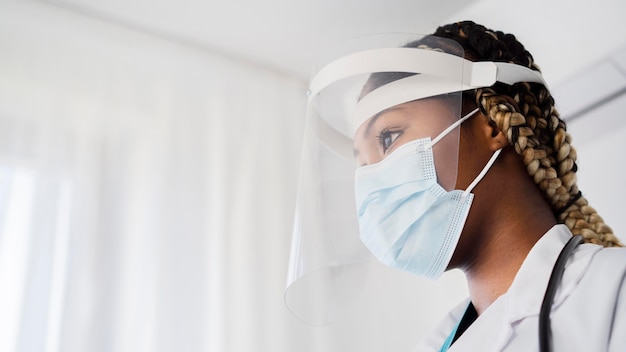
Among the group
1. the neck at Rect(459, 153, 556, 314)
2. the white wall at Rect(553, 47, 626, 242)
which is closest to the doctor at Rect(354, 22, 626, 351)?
the neck at Rect(459, 153, 556, 314)

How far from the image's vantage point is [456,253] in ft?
4.23

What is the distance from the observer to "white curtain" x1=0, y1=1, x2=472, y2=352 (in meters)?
1.63

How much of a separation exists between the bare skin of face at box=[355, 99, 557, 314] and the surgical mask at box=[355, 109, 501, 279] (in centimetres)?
2

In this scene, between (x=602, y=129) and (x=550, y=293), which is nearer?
(x=550, y=293)

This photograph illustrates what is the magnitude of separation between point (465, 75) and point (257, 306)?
3.02 feet

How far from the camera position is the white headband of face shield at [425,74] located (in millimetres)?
1348

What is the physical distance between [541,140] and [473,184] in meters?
0.18

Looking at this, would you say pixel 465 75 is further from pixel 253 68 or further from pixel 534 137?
pixel 253 68

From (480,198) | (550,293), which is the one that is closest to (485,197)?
(480,198)

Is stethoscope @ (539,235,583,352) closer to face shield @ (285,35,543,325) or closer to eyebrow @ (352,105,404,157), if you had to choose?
face shield @ (285,35,543,325)

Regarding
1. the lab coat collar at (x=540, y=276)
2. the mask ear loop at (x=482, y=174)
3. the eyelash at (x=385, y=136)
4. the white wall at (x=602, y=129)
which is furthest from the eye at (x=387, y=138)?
the white wall at (x=602, y=129)

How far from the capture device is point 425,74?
1356mm

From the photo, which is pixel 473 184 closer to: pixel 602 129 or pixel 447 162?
pixel 447 162

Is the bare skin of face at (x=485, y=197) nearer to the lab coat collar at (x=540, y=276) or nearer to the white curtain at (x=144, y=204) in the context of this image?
the lab coat collar at (x=540, y=276)
